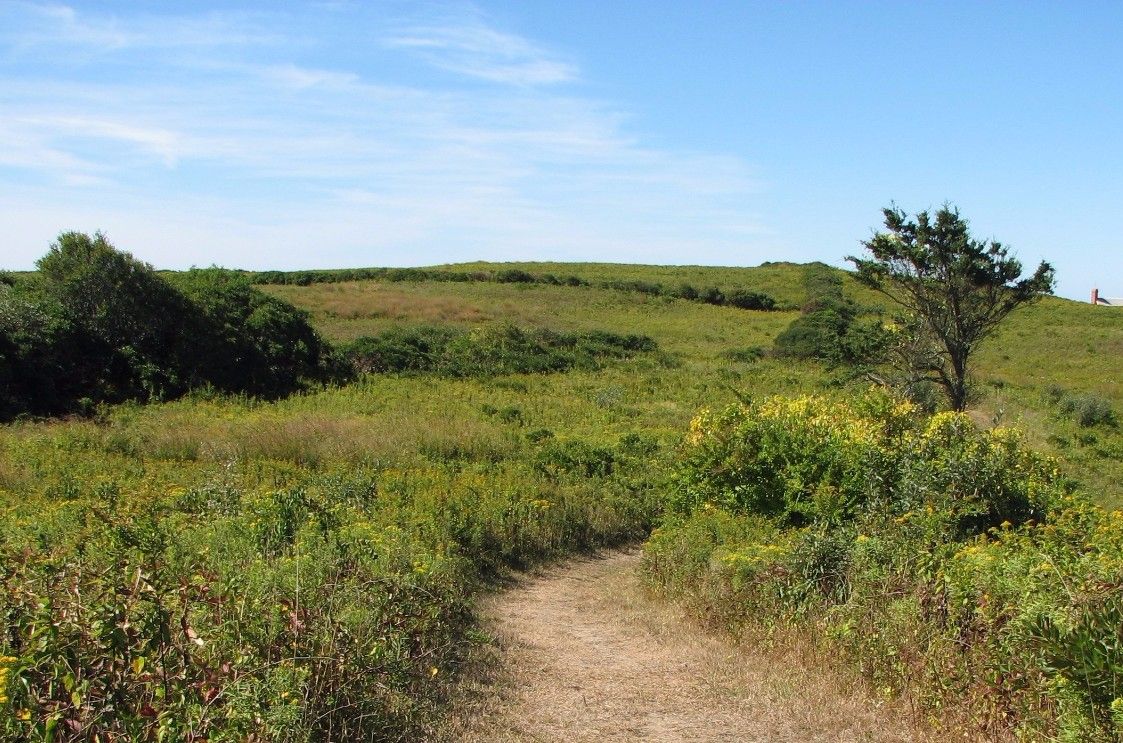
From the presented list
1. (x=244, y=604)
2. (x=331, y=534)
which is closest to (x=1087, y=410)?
(x=331, y=534)

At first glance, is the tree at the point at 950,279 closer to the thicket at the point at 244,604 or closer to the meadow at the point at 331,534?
the meadow at the point at 331,534

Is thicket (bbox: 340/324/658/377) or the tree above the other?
the tree

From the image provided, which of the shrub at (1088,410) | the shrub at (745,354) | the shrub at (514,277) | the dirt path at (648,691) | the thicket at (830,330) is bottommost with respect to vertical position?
the dirt path at (648,691)

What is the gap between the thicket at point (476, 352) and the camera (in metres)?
31.3

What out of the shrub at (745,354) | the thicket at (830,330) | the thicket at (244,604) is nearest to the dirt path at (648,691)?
the thicket at (244,604)

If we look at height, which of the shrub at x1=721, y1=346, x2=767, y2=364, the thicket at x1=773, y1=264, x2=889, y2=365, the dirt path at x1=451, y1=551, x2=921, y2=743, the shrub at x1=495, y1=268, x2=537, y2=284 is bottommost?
the dirt path at x1=451, y1=551, x2=921, y2=743

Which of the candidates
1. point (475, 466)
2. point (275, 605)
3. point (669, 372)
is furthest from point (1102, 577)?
point (669, 372)

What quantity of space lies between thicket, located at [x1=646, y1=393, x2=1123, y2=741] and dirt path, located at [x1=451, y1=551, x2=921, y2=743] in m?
0.33

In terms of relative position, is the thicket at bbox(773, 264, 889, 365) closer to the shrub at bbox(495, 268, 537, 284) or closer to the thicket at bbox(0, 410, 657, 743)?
the thicket at bbox(0, 410, 657, 743)

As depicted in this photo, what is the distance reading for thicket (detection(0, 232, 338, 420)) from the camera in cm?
2331

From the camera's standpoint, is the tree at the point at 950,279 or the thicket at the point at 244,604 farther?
the tree at the point at 950,279

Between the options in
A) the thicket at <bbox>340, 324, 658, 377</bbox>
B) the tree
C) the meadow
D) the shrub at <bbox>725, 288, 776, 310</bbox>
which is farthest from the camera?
the shrub at <bbox>725, 288, 776, 310</bbox>

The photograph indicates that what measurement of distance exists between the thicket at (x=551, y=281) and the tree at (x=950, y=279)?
40.4 metres

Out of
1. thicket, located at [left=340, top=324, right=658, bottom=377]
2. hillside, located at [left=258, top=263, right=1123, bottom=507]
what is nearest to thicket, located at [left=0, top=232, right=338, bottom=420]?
thicket, located at [left=340, top=324, right=658, bottom=377]
